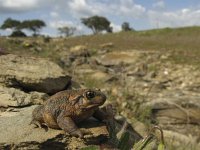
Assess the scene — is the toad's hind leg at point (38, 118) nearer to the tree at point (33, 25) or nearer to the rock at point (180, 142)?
the rock at point (180, 142)

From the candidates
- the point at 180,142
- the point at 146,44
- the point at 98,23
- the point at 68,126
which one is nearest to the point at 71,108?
the point at 68,126

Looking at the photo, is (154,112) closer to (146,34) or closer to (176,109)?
(176,109)

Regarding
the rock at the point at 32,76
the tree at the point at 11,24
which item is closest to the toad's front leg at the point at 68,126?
the rock at the point at 32,76

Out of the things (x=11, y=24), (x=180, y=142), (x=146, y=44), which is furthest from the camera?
(x=11, y=24)

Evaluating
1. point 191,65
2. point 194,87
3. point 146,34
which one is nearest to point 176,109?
point 194,87

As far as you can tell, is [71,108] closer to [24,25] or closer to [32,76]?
[32,76]

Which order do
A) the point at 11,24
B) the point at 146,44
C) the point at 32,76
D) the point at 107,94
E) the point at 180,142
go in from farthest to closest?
the point at 11,24 → the point at 146,44 → the point at 107,94 → the point at 180,142 → the point at 32,76

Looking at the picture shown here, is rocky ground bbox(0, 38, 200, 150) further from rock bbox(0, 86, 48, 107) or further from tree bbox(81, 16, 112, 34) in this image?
tree bbox(81, 16, 112, 34)
